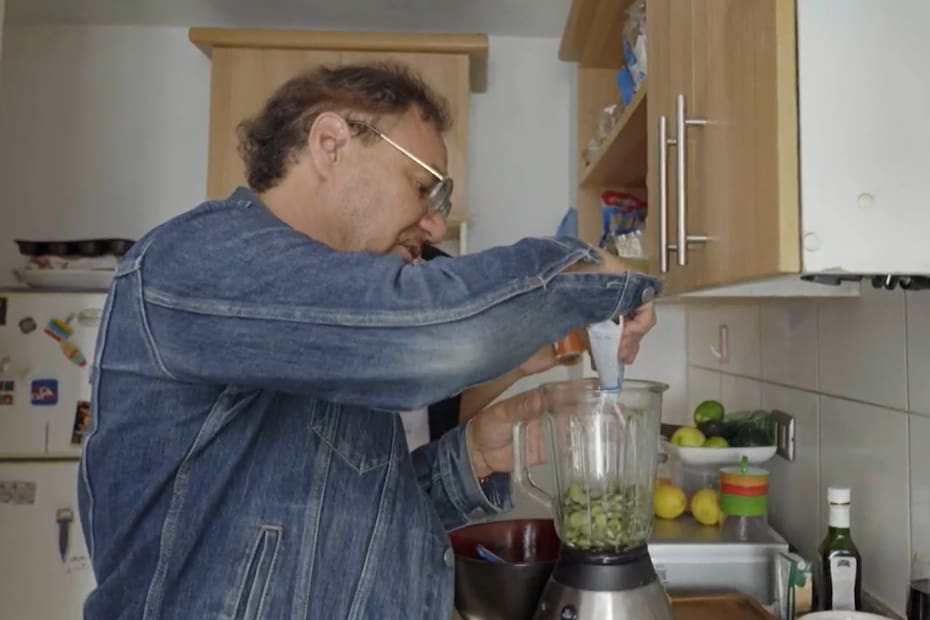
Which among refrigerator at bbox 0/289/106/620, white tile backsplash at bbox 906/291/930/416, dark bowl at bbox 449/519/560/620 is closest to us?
white tile backsplash at bbox 906/291/930/416

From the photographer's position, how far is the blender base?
81 centimetres

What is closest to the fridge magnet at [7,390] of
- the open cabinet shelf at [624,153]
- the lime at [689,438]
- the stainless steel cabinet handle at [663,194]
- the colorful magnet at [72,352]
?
the colorful magnet at [72,352]

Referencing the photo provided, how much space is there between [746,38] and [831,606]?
0.70m

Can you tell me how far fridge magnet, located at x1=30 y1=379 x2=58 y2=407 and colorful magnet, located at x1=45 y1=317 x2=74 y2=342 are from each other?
0.11m

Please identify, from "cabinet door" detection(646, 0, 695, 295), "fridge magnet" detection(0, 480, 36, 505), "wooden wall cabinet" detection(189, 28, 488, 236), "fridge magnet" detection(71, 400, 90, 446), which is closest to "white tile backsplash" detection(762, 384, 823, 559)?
"cabinet door" detection(646, 0, 695, 295)

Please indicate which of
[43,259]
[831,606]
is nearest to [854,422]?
[831,606]

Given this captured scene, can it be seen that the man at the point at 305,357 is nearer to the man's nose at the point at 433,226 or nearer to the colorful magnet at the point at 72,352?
the man's nose at the point at 433,226

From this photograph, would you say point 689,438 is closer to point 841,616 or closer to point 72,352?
point 841,616

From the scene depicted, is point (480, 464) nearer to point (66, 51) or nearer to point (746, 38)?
point (746, 38)

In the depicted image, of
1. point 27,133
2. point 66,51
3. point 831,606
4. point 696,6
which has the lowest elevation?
point 831,606

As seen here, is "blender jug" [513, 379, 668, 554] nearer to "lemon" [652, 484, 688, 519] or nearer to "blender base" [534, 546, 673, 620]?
"blender base" [534, 546, 673, 620]

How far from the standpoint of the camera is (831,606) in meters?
0.95

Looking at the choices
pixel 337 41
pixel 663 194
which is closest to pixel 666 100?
pixel 663 194

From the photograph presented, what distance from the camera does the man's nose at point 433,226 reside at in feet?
2.73
